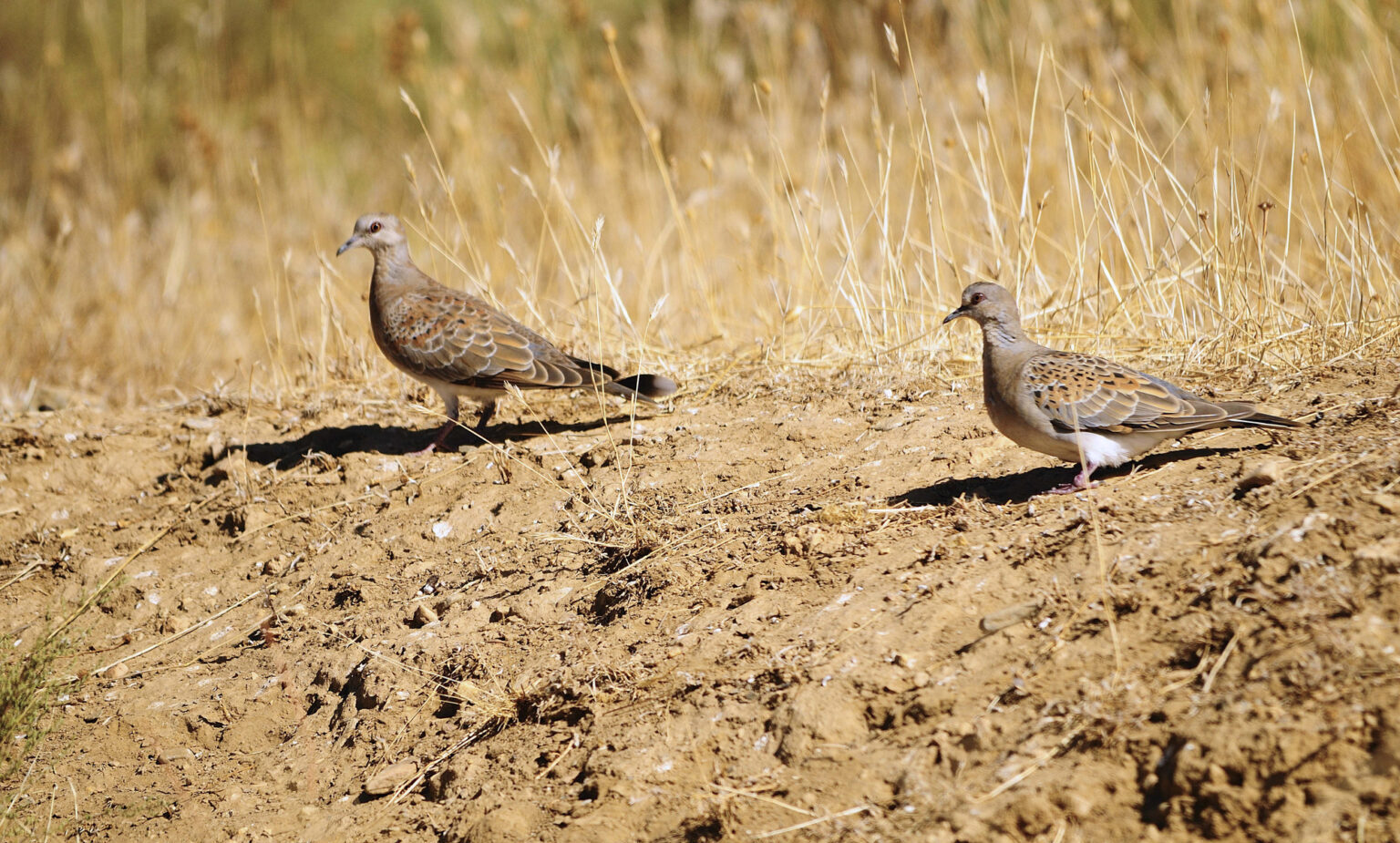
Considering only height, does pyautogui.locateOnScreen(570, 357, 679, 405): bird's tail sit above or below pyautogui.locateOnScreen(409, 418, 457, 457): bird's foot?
above

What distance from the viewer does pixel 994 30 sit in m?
10.3

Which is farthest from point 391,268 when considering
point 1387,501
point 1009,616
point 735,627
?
point 1387,501

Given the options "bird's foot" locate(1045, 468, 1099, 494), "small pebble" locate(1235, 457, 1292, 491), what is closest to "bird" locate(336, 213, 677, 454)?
"bird's foot" locate(1045, 468, 1099, 494)

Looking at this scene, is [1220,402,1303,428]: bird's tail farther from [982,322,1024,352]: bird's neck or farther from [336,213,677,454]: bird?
[336,213,677,454]: bird

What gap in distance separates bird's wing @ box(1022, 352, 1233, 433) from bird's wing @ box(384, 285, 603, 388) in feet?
7.78

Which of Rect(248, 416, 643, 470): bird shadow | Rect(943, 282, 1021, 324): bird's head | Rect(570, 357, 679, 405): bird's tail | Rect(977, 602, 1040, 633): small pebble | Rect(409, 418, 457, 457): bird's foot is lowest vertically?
Rect(248, 416, 643, 470): bird shadow

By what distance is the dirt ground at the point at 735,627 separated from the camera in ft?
8.78

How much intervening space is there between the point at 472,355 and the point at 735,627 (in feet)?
8.74

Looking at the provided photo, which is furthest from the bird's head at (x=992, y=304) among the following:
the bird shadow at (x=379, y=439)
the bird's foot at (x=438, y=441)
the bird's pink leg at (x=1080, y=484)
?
the bird's foot at (x=438, y=441)

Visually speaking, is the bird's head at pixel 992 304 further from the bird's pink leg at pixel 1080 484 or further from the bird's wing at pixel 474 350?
the bird's wing at pixel 474 350

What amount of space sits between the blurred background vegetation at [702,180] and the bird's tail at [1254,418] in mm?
1065

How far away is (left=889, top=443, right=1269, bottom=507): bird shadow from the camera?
3.95 meters

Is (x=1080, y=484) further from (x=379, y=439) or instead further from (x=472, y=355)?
(x=379, y=439)

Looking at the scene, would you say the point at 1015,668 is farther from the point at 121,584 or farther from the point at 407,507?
the point at 121,584
